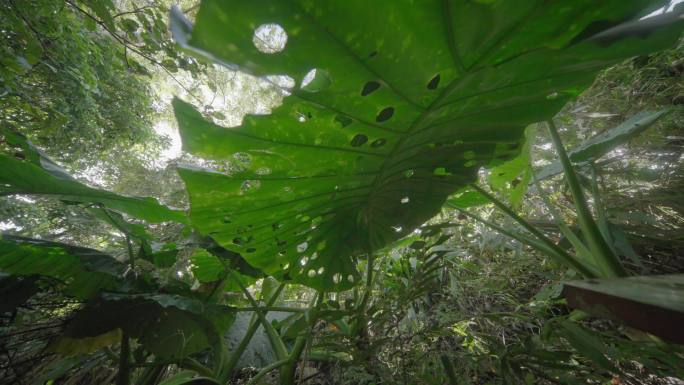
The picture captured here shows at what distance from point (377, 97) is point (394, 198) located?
1.33ft

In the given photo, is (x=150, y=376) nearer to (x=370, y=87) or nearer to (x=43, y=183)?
(x=43, y=183)

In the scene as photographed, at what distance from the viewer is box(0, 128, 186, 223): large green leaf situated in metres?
0.73

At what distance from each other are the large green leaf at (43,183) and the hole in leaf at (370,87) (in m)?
0.73

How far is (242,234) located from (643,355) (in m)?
0.85

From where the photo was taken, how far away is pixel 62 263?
0.94 meters

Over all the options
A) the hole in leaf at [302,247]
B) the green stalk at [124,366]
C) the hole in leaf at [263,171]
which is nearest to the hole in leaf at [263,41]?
the hole in leaf at [263,171]

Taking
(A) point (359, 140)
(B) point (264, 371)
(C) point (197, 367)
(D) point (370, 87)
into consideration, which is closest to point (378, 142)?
(A) point (359, 140)

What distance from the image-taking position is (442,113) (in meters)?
0.52

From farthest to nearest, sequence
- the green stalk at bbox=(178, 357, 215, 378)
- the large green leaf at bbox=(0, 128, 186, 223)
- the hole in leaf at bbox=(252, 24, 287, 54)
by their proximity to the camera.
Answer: the green stalk at bbox=(178, 357, 215, 378) → the large green leaf at bbox=(0, 128, 186, 223) → the hole in leaf at bbox=(252, 24, 287, 54)

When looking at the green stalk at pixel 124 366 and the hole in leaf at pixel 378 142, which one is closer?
the hole in leaf at pixel 378 142

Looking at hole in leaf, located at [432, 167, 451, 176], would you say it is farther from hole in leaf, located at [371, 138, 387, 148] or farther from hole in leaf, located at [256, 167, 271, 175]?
hole in leaf, located at [256, 167, 271, 175]

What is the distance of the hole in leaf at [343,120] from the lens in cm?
50

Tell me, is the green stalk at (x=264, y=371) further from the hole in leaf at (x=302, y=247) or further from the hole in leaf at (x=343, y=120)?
the hole in leaf at (x=343, y=120)

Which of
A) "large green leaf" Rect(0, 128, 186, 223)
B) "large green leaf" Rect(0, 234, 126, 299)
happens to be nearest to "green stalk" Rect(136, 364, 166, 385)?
"large green leaf" Rect(0, 234, 126, 299)
